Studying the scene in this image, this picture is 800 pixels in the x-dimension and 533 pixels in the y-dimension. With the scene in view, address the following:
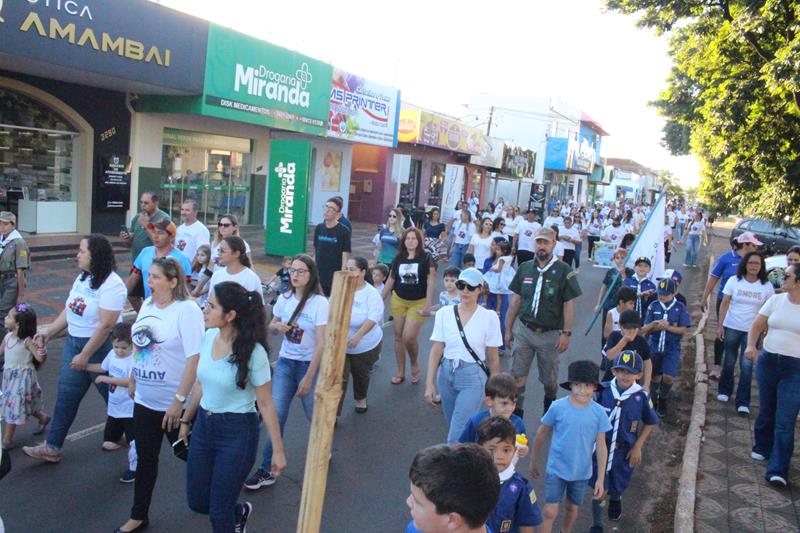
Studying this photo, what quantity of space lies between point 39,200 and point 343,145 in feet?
37.8

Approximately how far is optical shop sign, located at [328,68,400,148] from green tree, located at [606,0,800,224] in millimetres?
10561

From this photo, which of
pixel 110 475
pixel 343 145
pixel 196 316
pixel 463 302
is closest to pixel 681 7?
pixel 463 302

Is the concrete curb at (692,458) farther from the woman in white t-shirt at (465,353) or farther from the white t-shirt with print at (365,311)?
the white t-shirt with print at (365,311)

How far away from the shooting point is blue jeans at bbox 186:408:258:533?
3.58 meters

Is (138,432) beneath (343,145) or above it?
beneath

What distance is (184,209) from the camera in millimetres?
8094

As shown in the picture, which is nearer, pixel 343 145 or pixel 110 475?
pixel 110 475

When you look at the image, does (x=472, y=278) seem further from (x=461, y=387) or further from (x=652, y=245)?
(x=652, y=245)

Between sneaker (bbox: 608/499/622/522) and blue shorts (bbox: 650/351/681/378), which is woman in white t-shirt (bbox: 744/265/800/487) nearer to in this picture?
blue shorts (bbox: 650/351/681/378)

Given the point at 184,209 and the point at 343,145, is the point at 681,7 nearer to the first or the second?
the point at 184,209

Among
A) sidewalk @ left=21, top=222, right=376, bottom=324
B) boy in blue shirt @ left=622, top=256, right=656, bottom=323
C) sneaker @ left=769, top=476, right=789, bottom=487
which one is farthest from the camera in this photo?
sidewalk @ left=21, top=222, right=376, bottom=324

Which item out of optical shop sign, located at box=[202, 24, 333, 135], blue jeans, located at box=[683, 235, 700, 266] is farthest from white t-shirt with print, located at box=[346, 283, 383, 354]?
blue jeans, located at box=[683, 235, 700, 266]

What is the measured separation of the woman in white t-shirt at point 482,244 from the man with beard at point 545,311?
3.59 m

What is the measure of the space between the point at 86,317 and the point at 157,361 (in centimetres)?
117
